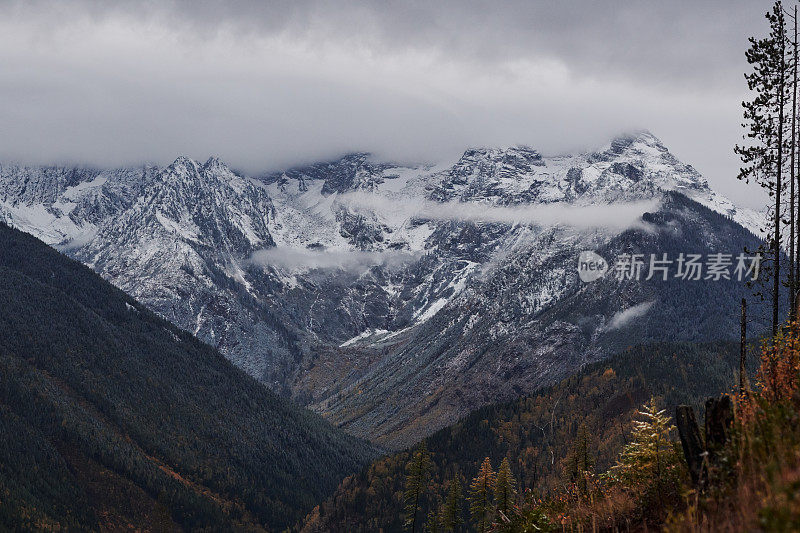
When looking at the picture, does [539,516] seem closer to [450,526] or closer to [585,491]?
[585,491]

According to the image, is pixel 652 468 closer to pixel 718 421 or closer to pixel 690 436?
pixel 690 436

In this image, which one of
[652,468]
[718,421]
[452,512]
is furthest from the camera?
[452,512]

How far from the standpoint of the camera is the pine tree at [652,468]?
17.3m

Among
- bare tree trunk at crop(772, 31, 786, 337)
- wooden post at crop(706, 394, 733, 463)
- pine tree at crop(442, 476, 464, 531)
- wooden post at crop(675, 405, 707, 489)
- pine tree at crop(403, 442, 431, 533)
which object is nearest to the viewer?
wooden post at crop(706, 394, 733, 463)

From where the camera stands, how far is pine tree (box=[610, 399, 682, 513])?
17328mm

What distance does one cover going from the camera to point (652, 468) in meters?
18.9

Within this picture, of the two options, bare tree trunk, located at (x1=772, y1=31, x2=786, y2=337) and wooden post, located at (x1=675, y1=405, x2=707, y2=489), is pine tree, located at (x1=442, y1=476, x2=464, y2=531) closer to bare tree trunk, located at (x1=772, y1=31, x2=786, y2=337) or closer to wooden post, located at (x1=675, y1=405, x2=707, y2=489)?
bare tree trunk, located at (x1=772, y1=31, x2=786, y2=337)

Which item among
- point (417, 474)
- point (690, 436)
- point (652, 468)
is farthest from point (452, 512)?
point (690, 436)

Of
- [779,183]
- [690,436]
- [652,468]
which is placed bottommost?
[652,468]

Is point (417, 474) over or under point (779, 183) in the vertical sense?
under

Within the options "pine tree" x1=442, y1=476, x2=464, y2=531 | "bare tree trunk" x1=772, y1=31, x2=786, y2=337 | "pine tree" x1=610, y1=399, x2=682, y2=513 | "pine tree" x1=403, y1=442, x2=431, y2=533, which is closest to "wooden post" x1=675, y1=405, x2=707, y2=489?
"pine tree" x1=610, y1=399, x2=682, y2=513

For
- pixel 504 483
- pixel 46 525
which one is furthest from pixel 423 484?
pixel 46 525

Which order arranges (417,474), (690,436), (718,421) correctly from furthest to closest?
(417,474) → (690,436) → (718,421)

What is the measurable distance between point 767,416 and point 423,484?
8118 centimetres
